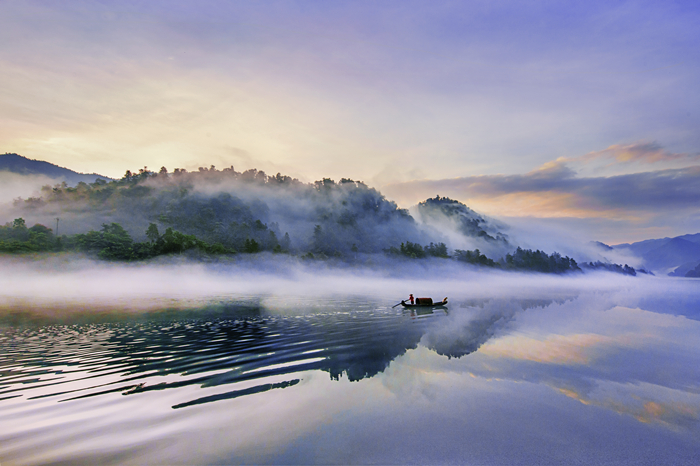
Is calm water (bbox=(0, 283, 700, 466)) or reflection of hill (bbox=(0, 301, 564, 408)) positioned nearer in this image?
calm water (bbox=(0, 283, 700, 466))

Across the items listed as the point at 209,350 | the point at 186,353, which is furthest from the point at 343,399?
→ the point at 186,353

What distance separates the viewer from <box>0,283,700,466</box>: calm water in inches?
344

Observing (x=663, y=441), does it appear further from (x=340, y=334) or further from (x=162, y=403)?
(x=340, y=334)

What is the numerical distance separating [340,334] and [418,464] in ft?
55.1

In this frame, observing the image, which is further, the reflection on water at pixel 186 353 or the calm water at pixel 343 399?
the reflection on water at pixel 186 353

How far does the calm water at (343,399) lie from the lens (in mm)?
8750

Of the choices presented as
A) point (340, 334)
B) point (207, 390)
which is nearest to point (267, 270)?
point (340, 334)

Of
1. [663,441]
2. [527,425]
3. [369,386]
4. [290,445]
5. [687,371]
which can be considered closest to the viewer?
[290,445]

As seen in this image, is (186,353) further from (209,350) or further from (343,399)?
(343,399)

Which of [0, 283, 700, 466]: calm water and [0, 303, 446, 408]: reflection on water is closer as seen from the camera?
[0, 283, 700, 466]: calm water

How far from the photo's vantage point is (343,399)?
12.3m

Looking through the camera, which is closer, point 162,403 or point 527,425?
point 527,425

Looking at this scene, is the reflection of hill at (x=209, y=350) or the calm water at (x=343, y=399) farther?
the reflection of hill at (x=209, y=350)

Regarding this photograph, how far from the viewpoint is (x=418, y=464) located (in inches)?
325
